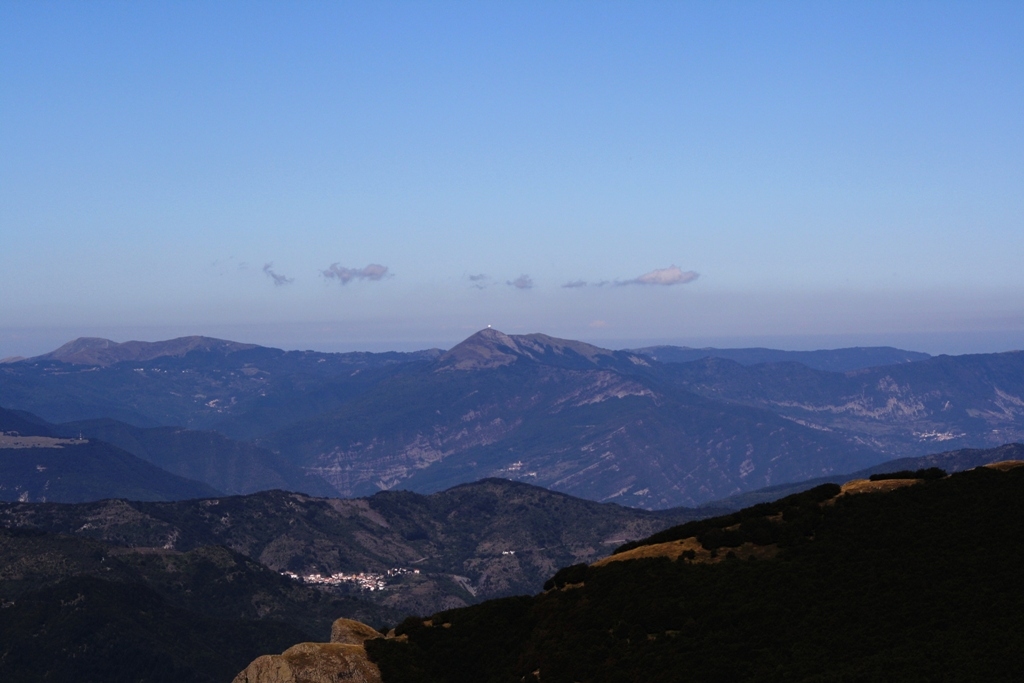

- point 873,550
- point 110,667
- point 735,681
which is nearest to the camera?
point 735,681

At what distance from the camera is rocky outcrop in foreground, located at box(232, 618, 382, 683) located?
66.4m

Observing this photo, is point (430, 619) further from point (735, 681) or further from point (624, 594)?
point (735, 681)

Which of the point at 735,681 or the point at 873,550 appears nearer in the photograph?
the point at 735,681

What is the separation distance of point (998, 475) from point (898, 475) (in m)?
12.6

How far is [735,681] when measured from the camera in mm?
61875


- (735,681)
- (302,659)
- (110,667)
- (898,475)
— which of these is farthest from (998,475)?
(110,667)

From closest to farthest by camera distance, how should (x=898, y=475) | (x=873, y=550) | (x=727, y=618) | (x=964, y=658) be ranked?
(x=964, y=658)
(x=727, y=618)
(x=873, y=550)
(x=898, y=475)

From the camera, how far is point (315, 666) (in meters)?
67.9

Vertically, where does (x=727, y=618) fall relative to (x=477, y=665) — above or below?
above

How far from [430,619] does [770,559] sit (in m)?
29.8

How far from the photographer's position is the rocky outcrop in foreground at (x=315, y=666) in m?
66.4

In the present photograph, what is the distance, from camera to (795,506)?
295 ft

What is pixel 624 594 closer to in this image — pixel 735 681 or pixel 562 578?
pixel 562 578

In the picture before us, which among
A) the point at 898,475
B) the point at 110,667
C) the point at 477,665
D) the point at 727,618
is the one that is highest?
the point at 898,475
